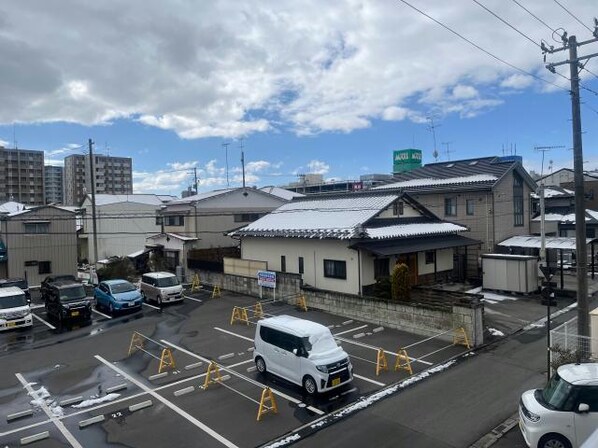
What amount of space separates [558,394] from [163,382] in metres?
10.1

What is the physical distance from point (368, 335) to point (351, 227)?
6374mm

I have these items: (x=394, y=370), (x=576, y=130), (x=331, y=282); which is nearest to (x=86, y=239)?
(x=331, y=282)

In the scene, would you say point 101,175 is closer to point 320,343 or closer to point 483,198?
point 483,198

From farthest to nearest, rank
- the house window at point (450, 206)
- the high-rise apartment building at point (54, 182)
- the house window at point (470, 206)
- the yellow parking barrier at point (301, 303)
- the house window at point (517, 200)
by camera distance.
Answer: the high-rise apartment building at point (54, 182)
the house window at point (517, 200)
the house window at point (450, 206)
the house window at point (470, 206)
the yellow parking barrier at point (301, 303)

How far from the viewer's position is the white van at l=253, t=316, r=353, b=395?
1143 cm

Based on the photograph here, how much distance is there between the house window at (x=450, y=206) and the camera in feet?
102

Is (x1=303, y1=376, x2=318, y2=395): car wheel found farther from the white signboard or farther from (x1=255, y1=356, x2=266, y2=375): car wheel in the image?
the white signboard

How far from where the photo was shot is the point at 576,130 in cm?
1121

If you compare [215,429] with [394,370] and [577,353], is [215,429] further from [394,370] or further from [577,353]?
[577,353]

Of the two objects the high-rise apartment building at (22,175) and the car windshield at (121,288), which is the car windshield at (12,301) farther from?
the high-rise apartment building at (22,175)

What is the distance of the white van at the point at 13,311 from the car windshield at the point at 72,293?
1565mm

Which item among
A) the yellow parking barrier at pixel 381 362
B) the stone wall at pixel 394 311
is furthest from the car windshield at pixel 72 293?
the yellow parking barrier at pixel 381 362

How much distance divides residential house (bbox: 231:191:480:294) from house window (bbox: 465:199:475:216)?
3312mm

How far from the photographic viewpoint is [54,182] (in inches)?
5212
